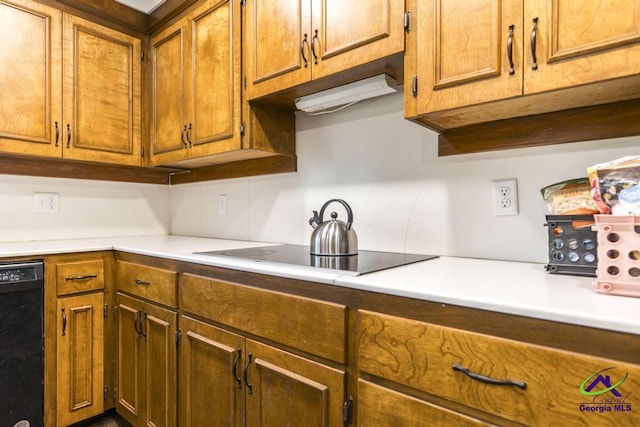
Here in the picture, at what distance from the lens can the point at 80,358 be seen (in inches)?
68.9

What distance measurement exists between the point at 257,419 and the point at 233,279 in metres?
0.44

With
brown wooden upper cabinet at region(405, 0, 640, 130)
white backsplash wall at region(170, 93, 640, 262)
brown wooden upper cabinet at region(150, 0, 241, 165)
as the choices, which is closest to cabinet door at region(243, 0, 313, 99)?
brown wooden upper cabinet at region(150, 0, 241, 165)

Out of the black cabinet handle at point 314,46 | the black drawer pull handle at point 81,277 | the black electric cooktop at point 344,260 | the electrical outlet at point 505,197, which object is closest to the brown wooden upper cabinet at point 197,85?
the black cabinet handle at point 314,46

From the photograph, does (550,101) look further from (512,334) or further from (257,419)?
(257,419)

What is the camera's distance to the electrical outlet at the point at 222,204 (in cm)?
225

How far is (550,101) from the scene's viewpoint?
1.04 meters

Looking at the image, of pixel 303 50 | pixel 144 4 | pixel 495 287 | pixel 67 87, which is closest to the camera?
pixel 495 287

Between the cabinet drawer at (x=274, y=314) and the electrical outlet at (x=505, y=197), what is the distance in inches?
27.7

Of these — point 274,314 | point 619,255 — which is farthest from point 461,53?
point 274,314

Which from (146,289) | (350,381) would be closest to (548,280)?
(350,381)

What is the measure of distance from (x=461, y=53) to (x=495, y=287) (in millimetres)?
645

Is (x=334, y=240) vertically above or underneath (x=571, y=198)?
underneath

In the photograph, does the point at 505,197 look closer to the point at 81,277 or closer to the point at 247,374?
the point at 247,374

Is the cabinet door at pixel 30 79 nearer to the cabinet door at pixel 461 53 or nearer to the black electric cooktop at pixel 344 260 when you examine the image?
the black electric cooktop at pixel 344 260
